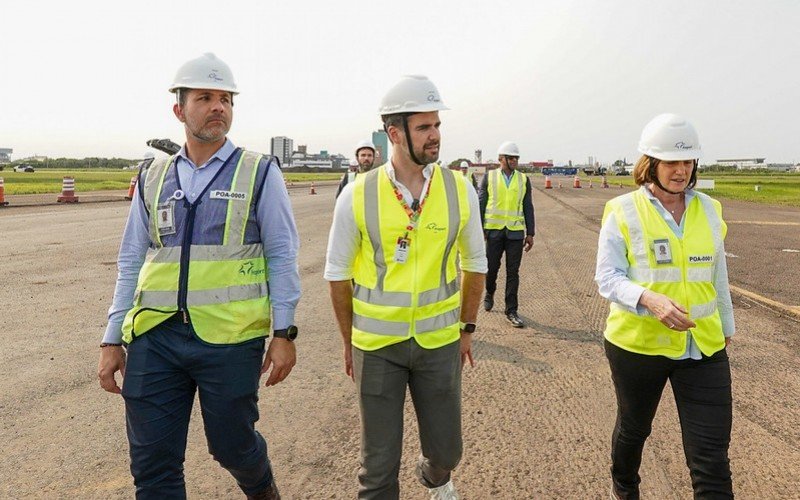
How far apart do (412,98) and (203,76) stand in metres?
0.91

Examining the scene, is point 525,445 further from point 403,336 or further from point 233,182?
point 233,182

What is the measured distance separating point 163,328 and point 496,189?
198 inches

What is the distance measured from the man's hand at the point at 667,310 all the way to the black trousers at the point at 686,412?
1.01ft

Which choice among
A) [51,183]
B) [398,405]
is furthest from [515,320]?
[51,183]

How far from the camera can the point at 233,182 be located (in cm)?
243

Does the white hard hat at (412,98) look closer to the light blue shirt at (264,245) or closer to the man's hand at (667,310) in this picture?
the light blue shirt at (264,245)

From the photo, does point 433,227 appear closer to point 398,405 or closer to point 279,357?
point 398,405

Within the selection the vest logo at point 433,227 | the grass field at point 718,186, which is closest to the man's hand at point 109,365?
the vest logo at point 433,227

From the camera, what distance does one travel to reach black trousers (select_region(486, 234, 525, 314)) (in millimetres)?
6410

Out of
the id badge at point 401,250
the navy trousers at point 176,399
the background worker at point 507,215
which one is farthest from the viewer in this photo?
the background worker at point 507,215

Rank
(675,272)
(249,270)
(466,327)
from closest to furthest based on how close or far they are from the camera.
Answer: (249,270), (675,272), (466,327)

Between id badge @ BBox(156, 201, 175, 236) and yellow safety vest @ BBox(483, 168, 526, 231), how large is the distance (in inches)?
190

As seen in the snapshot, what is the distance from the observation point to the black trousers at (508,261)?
6410 millimetres

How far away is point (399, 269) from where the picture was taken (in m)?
2.43
